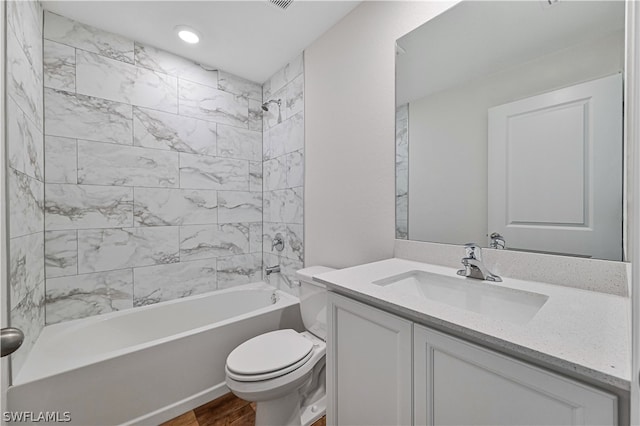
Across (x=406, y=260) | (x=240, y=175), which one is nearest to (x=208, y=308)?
(x=240, y=175)

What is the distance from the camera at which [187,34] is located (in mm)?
1925

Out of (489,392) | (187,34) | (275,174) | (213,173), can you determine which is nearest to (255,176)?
(275,174)

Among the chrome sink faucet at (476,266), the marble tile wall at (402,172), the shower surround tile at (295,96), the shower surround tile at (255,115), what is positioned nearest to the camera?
the chrome sink faucet at (476,266)

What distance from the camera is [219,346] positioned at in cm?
172

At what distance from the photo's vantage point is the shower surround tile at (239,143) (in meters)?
2.43

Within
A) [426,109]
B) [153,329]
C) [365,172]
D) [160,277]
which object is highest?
[426,109]

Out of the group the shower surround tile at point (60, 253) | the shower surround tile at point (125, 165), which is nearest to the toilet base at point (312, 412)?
the shower surround tile at point (60, 253)

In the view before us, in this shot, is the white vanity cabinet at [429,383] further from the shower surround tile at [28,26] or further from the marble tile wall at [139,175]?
the shower surround tile at [28,26]

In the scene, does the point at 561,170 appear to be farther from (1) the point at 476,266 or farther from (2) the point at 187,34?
(2) the point at 187,34

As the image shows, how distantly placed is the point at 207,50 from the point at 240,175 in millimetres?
1039

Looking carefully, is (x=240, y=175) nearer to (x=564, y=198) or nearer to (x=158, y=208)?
(x=158, y=208)

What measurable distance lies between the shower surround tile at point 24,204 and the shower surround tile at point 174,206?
51 cm

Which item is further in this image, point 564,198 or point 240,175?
point 240,175

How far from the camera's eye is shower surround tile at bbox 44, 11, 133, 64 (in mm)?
1727
